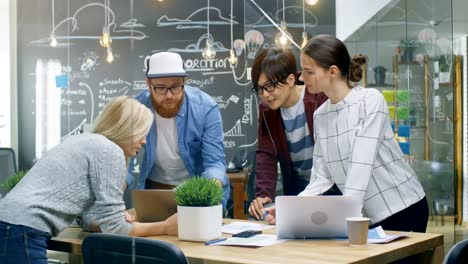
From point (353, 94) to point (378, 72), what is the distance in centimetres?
235

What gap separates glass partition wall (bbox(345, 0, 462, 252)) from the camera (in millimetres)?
5340

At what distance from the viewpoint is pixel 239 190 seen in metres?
5.02

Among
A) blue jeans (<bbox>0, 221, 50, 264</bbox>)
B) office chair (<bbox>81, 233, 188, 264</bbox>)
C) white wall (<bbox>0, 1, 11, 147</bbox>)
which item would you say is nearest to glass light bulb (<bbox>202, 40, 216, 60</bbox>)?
white wall (<bbox>0, 1, 11, 147</bbox>)

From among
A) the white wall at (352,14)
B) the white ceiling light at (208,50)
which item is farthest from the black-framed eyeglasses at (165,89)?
the white ceiling light at (208,50)

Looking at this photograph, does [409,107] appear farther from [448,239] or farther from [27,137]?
[27,137]

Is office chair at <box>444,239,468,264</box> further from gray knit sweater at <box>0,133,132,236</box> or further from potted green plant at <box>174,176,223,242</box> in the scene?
gray knit sweater at <box>0,133,132,236</box>

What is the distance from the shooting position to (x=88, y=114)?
3.08 m

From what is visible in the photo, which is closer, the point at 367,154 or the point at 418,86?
the point at 367,154

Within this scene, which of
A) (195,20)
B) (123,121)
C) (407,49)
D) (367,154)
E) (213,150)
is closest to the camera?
(123,121)

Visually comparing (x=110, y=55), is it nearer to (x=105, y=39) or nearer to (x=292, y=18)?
(x=105, y=39)

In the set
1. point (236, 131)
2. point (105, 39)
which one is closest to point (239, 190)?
point (236, 131)

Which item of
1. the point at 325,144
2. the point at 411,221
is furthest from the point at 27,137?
the point at 411,221

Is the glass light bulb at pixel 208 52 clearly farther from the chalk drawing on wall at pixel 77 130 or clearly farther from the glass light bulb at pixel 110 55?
the chalk drawing on wall at pixel 77 130

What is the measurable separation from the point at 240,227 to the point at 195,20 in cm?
245
